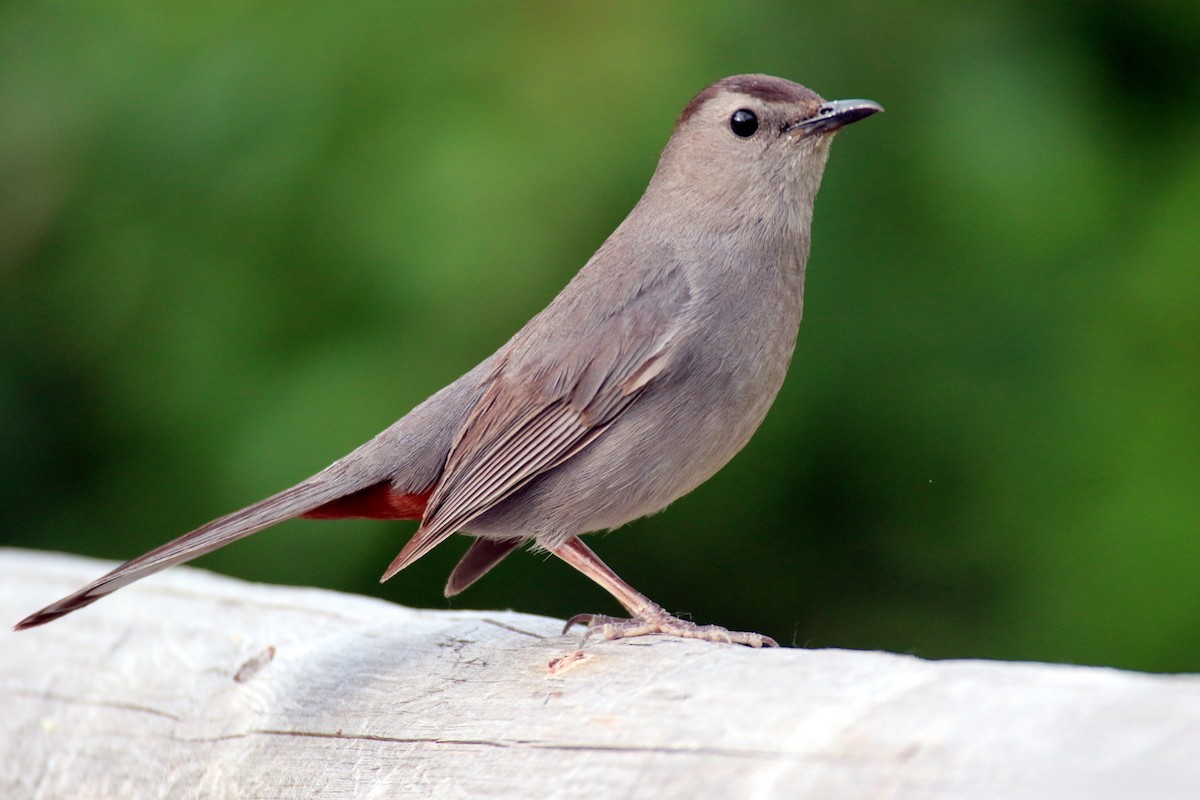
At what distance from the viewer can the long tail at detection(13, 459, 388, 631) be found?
2533mm

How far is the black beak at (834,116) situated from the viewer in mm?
2928

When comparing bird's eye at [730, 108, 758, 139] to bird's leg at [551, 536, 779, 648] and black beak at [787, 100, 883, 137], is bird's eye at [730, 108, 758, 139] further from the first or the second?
bird's leg at [551, 536, 779, 648]

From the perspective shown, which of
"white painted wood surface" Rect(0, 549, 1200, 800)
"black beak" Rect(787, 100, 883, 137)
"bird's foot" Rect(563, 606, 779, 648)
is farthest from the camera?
"black beak" Rect(787, 100, 883, 137)

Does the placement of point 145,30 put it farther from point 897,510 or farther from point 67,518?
point 897,510

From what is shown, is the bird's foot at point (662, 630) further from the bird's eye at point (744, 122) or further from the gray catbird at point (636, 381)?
the bird's eye at point (744, 122)

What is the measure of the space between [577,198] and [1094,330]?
149 cm

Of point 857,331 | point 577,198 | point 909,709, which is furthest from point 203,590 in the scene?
point 909,709

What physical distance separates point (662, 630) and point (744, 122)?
3.99 ft

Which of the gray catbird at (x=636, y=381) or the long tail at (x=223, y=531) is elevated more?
the gray catbird at (x=636, y=381)

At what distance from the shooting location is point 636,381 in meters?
2.83

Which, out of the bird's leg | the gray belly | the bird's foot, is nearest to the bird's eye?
the gray belly

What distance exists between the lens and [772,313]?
2.90 m

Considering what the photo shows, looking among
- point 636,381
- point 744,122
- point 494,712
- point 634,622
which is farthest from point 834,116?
point 494,712

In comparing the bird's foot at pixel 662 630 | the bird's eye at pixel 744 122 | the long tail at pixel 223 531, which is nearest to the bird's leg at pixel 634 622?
the bird's foot at pixel 662 630
